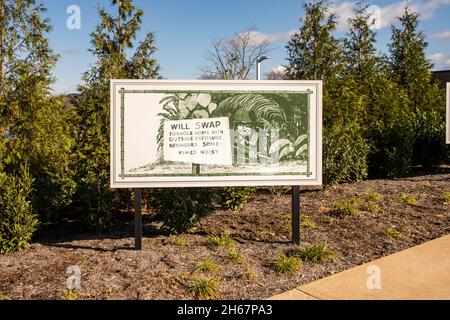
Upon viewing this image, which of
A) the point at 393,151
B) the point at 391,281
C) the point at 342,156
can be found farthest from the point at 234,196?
the point at 393,151

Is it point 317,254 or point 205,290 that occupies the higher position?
point 317,254

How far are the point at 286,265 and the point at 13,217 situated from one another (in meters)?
3.40

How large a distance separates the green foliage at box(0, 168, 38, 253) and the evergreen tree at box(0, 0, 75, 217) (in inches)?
25.9

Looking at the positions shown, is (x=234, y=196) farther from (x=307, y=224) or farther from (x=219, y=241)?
(x=219, y=241)

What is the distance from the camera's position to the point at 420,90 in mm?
13688

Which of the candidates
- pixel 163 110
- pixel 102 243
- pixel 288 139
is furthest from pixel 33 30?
pixel 288 139

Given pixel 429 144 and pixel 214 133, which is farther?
pixel 429 144

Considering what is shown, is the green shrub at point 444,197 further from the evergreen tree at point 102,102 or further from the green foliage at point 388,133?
the evergreen tree at point 102,102

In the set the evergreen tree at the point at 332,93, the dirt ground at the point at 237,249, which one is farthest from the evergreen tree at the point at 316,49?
the dirt ground at the point at 237,249

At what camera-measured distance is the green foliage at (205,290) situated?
4043mm

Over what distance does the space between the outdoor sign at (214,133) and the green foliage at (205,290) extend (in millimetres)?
1494

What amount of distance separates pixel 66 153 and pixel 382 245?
15.6 feet

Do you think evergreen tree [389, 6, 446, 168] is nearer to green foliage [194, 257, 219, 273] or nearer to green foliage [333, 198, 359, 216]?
green foliage [333, 198, 359, 216]
